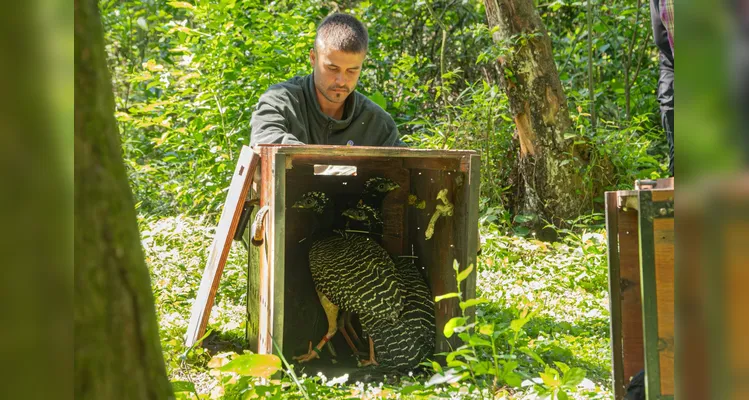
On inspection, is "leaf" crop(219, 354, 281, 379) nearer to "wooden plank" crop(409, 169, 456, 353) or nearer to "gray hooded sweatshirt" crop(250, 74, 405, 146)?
"wooden plank" crop(409, 169, 456, 353)

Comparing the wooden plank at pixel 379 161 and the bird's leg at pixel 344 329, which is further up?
the wooden plank at pixel 379 161

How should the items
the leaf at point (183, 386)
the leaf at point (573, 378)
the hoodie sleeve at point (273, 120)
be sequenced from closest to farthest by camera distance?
the leaf at point (573, 378), the leaf at point (183, 386), the hoodie sleeve at point (273, 120)

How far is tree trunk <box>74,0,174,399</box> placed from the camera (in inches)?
47.1

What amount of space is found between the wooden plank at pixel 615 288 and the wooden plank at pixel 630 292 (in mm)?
10

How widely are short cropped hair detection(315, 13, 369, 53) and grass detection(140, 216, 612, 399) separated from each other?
1.71 meters

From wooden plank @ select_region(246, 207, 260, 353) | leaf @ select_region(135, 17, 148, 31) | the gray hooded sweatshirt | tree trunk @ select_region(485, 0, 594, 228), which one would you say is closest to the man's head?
the gray hooded sweatshirt

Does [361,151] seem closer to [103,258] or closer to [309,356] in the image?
[309,356]

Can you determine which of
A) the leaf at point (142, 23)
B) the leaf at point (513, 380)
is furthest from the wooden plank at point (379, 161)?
the leaf at point (142, 23)

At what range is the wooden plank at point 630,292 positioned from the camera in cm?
241

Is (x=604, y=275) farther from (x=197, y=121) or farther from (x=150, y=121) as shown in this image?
(x=150, y=121)

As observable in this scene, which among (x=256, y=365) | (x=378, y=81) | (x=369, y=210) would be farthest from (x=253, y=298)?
(x=378, y=81)
